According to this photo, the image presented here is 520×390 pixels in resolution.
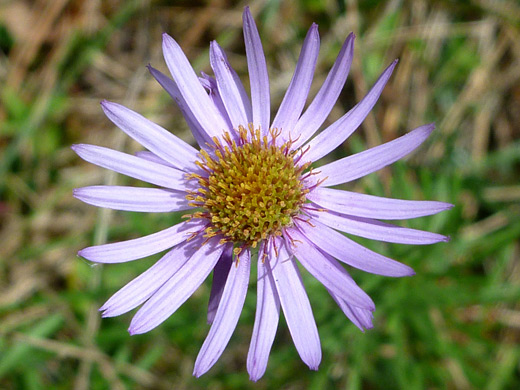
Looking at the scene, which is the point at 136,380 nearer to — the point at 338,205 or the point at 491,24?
the point at 338,205

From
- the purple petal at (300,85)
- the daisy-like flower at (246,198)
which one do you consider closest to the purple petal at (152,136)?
the daisy-like flower at (246,198)

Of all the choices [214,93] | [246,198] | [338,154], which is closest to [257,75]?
[214,93]

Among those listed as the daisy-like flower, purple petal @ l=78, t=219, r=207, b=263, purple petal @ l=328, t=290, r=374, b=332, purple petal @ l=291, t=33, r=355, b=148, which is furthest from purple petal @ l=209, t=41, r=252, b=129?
purple petal @ l=328, t=290, r=374, b=332

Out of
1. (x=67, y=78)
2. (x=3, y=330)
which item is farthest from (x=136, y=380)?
(x=67, y=78)

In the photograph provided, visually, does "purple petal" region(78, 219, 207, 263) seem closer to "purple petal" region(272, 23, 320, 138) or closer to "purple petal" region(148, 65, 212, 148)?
"purple petal" region(148, 65, 212, 148)

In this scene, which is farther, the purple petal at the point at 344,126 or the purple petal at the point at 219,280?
the purple petal at the point at 219,280

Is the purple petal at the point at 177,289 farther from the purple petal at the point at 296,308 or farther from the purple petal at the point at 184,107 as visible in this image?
the purple petal at the point at 184,107

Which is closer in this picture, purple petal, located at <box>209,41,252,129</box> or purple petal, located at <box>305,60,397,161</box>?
purple petal, located at <box>305,60,397,161</box>

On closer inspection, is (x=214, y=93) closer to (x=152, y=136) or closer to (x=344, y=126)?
(x=152, y=136)

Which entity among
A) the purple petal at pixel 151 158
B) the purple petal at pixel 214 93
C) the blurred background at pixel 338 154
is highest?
the purple petal at pixel 214 93
